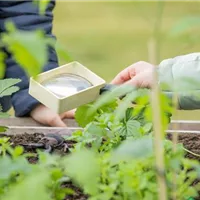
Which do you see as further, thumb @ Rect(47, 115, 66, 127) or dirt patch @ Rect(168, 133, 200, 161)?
thumb @ Rect(47, 115, 66, 127)

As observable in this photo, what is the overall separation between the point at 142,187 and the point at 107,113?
0.42 metres

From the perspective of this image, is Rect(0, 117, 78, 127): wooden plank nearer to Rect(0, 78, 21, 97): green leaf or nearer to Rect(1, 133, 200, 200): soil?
Rect(1, 133, 200, 200): soil

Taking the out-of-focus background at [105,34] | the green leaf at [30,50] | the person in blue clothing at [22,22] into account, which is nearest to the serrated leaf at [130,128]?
the green leaf at [30,50]

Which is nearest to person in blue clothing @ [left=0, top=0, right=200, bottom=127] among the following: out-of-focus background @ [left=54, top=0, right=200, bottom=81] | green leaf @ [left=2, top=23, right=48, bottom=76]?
green leaf @ [left=2, top=23, right=48, bottom=76]

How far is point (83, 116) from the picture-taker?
56.7 inches

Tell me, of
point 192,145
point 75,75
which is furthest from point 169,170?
point 75,75

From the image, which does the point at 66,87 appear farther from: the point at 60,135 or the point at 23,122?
the point at 23,122

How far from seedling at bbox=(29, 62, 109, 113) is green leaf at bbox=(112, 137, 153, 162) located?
1.83 feet

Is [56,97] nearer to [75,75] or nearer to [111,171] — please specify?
[75,75]

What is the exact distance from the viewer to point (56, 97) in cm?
143

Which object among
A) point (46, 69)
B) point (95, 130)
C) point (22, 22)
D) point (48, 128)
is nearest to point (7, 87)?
point (95, 130)

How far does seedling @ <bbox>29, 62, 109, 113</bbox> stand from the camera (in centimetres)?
144

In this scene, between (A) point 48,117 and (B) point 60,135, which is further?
(A) point 48,117

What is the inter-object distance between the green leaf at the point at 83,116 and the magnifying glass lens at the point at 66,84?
0.12ft
